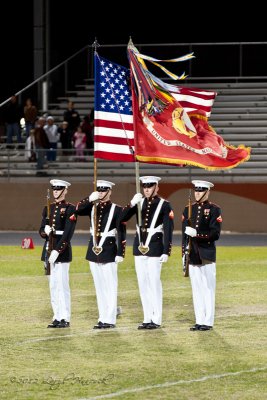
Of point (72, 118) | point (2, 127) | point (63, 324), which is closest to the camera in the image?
point (63, 324)

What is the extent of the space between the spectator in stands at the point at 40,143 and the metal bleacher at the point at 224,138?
18 centimetres

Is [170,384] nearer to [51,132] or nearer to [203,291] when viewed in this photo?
[203,291]

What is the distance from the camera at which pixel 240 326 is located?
1571 cm

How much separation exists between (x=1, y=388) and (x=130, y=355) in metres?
2.11

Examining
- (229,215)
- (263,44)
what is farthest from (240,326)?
(263,44)

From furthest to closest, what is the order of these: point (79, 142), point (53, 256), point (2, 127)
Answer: point (2, 127)
point (79, 142)
point (53, 256)

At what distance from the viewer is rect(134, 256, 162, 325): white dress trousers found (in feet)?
50.2

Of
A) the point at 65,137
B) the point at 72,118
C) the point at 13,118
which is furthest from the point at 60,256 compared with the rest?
the point at 13,118

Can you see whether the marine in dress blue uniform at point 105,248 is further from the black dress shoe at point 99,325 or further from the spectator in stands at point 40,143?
the spectator in stands at point 40,143

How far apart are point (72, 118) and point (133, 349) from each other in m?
20.4

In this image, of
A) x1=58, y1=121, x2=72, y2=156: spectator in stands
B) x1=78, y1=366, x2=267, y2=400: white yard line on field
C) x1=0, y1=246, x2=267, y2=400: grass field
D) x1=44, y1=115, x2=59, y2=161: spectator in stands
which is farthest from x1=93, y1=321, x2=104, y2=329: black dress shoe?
x1=44, y1=115, x2=59, y2=161: spectator in stands

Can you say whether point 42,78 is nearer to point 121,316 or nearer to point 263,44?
point 263,44

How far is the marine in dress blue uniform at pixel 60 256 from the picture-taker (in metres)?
15.6

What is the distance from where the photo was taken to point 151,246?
15.4m
